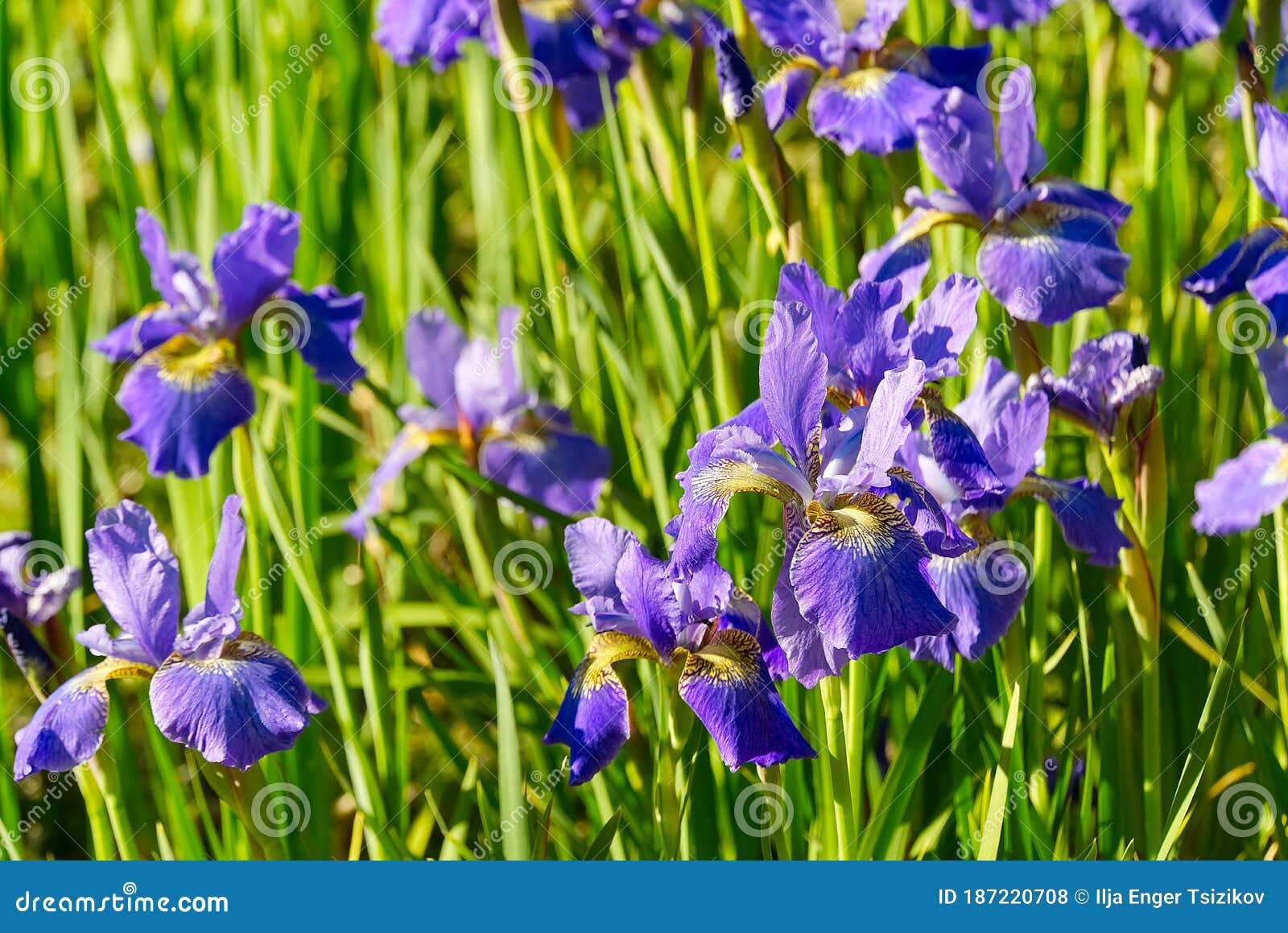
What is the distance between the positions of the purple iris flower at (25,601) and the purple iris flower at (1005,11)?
4.80ft

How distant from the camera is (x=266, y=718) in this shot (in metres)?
1.21

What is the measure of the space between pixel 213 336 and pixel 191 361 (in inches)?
2.0

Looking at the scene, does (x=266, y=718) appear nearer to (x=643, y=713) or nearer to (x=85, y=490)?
(x=643, y=713)

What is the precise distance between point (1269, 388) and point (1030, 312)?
364 mm

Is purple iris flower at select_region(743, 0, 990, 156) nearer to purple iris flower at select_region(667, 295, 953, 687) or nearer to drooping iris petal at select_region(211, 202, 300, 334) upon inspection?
purple iris flower at select_region(667, 295, 953, 687)

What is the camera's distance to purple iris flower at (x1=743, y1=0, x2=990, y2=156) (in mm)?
1519

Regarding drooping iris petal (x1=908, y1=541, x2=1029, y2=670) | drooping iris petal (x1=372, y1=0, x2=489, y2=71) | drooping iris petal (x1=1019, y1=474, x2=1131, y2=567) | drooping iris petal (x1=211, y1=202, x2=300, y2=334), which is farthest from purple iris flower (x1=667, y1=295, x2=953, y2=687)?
drooping iris petal (x1=372, y1=0, x2=489, y2=71)

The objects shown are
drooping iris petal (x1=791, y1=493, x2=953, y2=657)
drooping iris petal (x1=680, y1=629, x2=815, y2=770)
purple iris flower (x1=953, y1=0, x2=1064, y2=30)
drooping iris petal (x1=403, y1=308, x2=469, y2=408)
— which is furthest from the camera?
drooping iris petal (x1=403, y1=308, x2=469, y2=408)

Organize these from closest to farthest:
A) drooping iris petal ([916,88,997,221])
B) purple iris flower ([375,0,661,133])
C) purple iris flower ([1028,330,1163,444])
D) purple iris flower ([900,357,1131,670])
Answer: purple iris flower ([900,357,1131,670])
purple iris flower ([1028,330,1163,444])
drooping iris petal ([916,88,997,221])
purple iris flower ([375,0,661,133])

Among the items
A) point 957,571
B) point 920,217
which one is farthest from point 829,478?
point 920,217

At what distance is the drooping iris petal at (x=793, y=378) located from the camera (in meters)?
1.03

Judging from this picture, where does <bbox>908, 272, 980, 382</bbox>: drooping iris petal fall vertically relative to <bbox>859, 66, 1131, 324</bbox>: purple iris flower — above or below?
below

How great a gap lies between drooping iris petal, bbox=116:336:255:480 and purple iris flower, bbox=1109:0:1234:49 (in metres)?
1.39

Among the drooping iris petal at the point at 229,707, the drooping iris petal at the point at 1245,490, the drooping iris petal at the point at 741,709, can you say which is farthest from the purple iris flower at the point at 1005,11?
the drooping iris petal at the point at 229,707
